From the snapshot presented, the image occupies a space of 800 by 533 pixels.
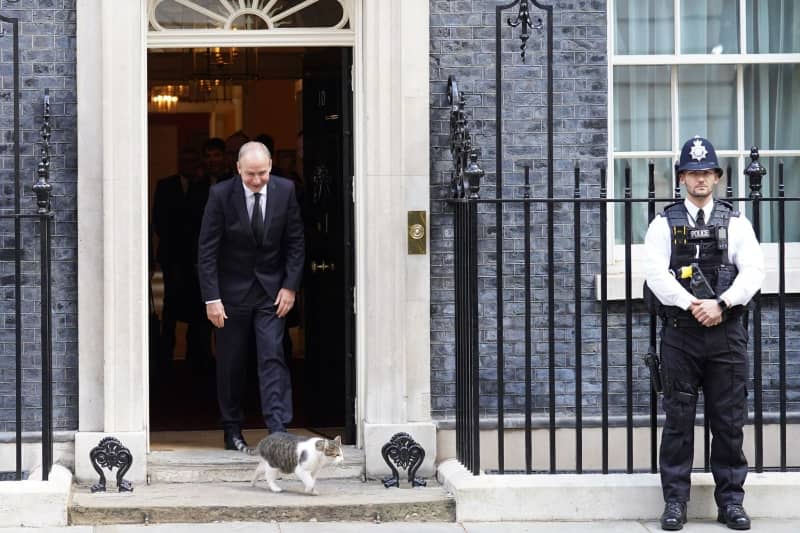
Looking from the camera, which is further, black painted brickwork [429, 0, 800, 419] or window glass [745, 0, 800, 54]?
window glass [745, 0, 800, 54]

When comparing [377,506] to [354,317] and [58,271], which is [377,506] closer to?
[354,317]

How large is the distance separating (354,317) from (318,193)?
5.12ft

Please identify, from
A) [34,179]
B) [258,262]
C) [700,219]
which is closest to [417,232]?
[258,262]

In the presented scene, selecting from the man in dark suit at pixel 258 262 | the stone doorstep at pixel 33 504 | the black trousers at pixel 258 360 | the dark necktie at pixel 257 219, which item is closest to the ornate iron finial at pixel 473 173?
the man in dark suit at pixel 258 262

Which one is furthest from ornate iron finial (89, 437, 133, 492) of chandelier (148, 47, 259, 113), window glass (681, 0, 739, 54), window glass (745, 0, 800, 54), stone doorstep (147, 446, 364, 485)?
chandelier (148, 47, 259, 113)

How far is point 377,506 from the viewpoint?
813cm

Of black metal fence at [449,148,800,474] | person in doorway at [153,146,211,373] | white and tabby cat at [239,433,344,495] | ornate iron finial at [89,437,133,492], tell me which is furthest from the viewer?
person in doorway at [153,146,211,373]

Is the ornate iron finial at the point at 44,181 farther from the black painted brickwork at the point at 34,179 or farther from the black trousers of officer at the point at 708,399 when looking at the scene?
the black trousers of officer at the point at 708,399

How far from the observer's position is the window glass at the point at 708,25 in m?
9.31

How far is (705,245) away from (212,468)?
308cm

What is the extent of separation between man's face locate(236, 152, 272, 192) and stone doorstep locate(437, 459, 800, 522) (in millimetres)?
2022

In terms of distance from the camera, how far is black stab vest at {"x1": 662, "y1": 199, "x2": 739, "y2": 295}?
7.61 m

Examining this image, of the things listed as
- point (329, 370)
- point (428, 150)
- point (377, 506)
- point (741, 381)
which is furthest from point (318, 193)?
point (741, 381)

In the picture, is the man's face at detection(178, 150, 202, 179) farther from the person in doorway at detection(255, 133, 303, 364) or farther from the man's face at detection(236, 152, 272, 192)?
the man's face at detection(236, 152, 272, 192)
